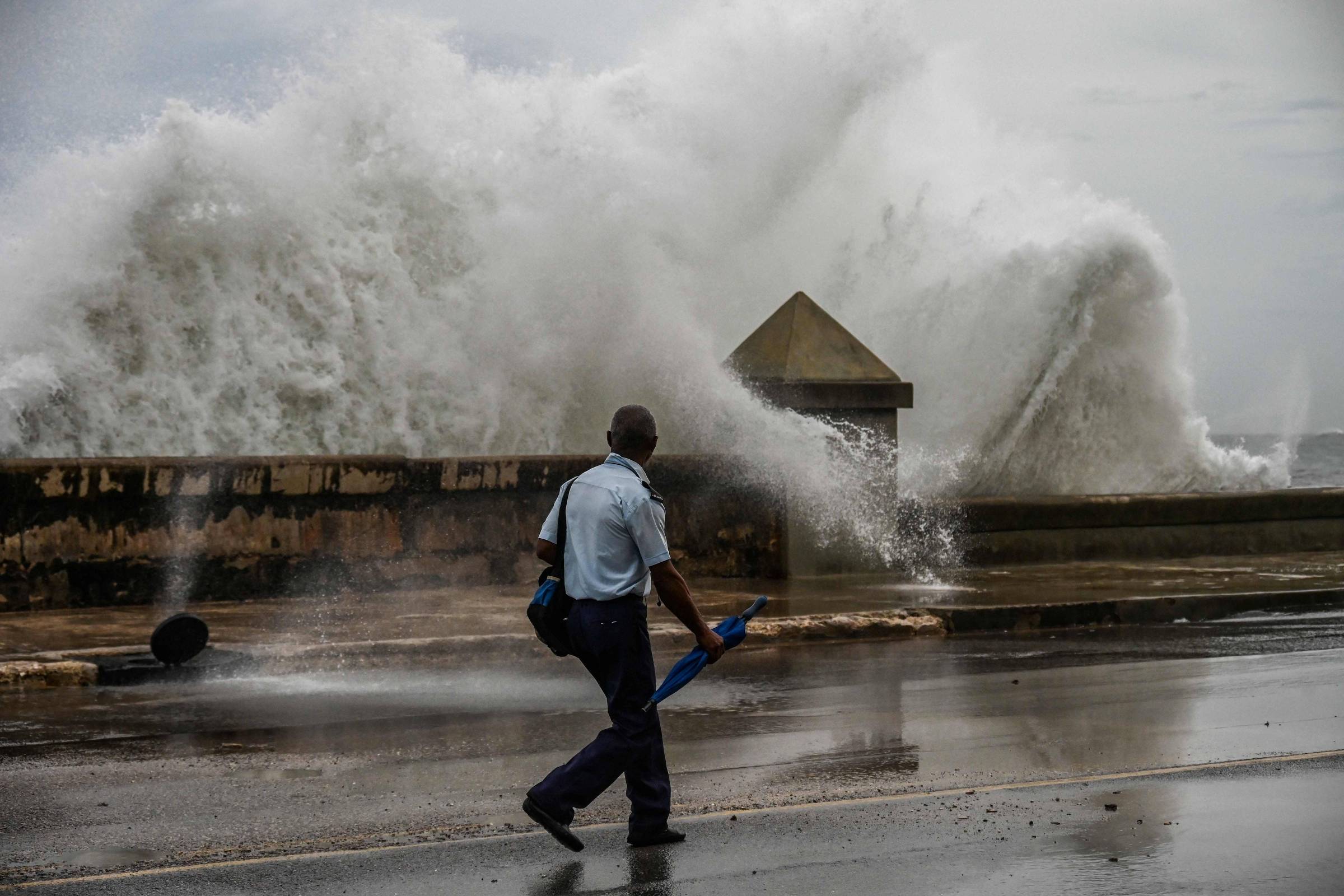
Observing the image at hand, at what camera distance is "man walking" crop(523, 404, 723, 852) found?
5.04m

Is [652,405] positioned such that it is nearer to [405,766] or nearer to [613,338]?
[613,338]

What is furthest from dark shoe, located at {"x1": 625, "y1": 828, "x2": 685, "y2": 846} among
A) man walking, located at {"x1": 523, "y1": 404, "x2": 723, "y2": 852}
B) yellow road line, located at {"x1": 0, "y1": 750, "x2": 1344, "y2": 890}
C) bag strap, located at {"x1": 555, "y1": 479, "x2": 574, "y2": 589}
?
bag strap, located at {"x1": 555, "y1": 479, "x2": 574, "y2": 589}

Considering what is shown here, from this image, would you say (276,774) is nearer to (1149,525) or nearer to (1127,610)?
(1127,610)

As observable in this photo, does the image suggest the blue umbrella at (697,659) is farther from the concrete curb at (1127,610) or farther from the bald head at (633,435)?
the concrete curb at (1127,610)

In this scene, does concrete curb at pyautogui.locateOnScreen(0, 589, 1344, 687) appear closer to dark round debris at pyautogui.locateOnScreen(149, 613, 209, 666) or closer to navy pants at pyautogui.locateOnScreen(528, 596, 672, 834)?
dark round debris at pyautogui.locateOnScreen(149, 613, 209, 666)

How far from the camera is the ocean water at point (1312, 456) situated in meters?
63.5

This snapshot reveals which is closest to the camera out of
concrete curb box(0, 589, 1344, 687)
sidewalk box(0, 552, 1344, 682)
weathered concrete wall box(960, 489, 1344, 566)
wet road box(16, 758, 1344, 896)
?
wet road box(16, 758, 1344, 896)

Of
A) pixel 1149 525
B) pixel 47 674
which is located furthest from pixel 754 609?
pixel 1149 525

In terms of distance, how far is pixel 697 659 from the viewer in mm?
5273

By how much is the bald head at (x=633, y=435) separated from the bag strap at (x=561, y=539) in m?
0.22

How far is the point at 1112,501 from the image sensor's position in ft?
48.4

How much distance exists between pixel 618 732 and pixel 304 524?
22.5 ft

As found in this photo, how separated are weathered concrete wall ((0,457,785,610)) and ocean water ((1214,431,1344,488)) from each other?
42730mm

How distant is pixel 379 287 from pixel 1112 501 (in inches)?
327
